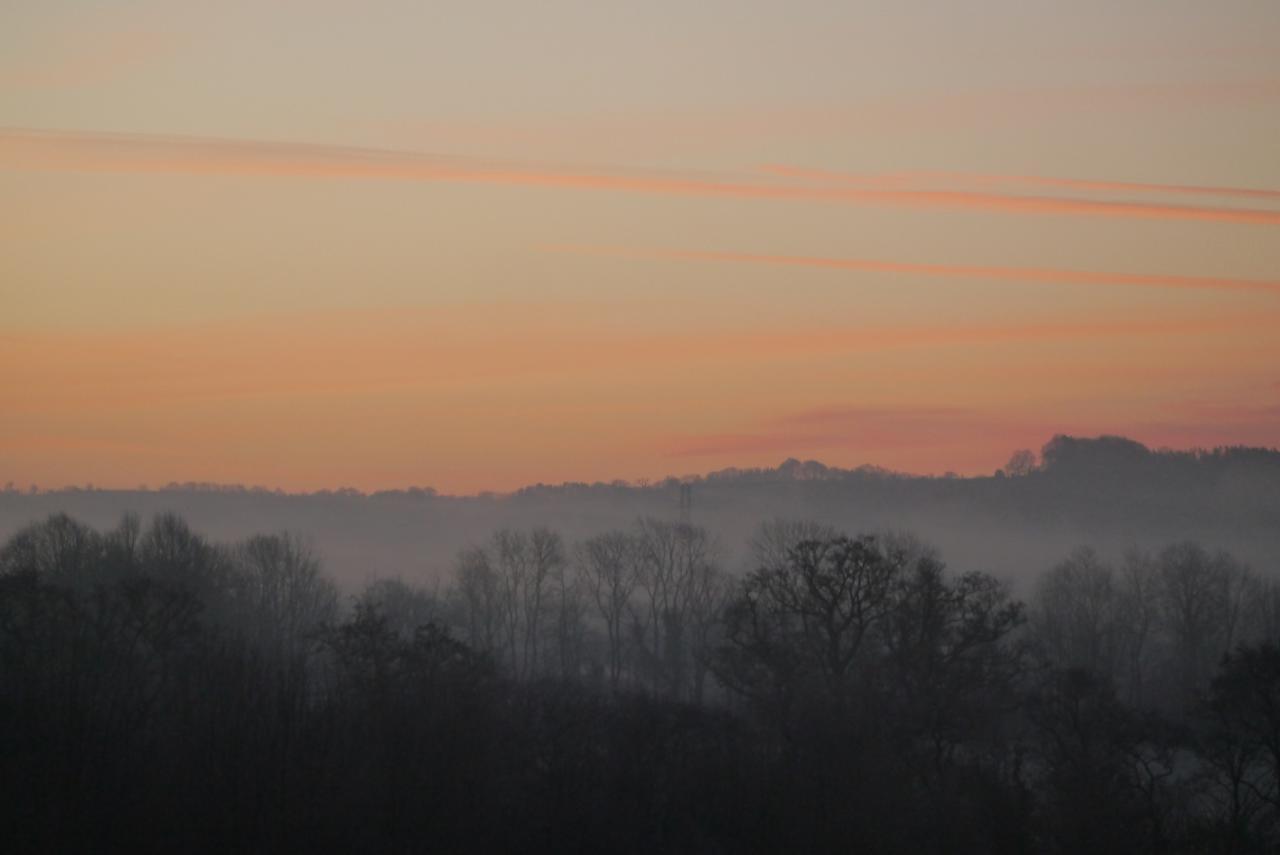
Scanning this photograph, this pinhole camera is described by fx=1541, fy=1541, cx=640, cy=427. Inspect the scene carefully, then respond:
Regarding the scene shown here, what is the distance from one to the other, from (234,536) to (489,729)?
4042 inches

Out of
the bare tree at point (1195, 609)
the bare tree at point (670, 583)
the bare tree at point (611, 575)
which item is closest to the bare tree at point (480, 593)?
the bare tree at point (611, 575)

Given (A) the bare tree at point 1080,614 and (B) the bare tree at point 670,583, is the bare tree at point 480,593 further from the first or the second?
(A) the bare tree at point 1080,614

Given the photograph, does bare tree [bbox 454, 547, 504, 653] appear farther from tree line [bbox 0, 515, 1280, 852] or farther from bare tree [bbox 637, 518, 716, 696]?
tree line [bbox 0, 515, 1280, 852]

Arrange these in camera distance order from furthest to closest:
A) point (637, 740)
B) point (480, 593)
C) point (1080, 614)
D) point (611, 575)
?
point (611, 575), point (480, 593), point (1080, 614), point (637, 740)

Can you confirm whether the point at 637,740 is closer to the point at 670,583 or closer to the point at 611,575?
the point at 670,583

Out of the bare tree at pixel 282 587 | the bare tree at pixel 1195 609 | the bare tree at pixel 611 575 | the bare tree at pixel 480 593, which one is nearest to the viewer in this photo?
the bare tree at pixel 282 587

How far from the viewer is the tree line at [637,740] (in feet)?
130

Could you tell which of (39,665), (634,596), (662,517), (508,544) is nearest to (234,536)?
(508,544)

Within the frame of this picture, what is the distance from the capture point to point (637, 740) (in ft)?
167

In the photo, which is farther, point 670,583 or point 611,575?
point 611,575

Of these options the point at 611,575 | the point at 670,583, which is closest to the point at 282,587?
the point at 611,575

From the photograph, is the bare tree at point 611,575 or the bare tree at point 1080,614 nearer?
the bare tree at point 1080,614

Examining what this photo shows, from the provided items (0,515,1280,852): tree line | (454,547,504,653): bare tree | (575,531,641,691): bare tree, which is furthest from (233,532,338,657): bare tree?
(575,531,641,691): bare tree

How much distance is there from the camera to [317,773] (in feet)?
134
